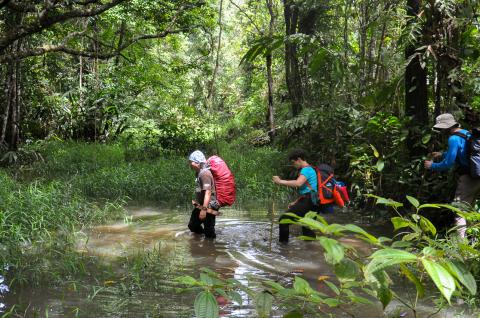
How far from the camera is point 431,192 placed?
25.8 ft

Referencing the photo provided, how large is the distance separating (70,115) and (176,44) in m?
5.60

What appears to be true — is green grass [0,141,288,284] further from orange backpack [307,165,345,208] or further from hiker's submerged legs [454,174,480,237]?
hiker's submerged legs [454,174,480,237]

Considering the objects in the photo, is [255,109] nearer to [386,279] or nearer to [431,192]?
[431,192]

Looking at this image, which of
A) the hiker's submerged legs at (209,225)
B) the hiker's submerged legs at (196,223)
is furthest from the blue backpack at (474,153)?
the hiker's submerged legs at (196,223)

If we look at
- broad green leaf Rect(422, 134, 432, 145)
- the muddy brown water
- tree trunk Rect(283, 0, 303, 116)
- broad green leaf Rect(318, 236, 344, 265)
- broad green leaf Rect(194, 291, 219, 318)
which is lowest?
the muddy brown water

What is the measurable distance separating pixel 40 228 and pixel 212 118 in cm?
1553

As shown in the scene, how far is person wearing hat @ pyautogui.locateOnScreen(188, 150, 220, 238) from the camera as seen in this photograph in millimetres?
7273

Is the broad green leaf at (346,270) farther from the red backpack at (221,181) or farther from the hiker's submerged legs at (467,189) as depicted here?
the red backpack at (221,181)

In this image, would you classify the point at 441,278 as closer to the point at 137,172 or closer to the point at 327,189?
the point at 327,189

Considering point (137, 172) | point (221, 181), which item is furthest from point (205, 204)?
point (137, 172)

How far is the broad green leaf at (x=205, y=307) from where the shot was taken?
1841mm

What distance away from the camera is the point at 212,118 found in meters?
22.2

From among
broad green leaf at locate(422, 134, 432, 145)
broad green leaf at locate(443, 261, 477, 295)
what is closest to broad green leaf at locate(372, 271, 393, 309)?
broad green leaf at locate(443, 261, 477, 295)

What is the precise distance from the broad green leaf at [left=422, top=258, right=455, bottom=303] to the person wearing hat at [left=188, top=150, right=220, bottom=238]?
18.9ft
